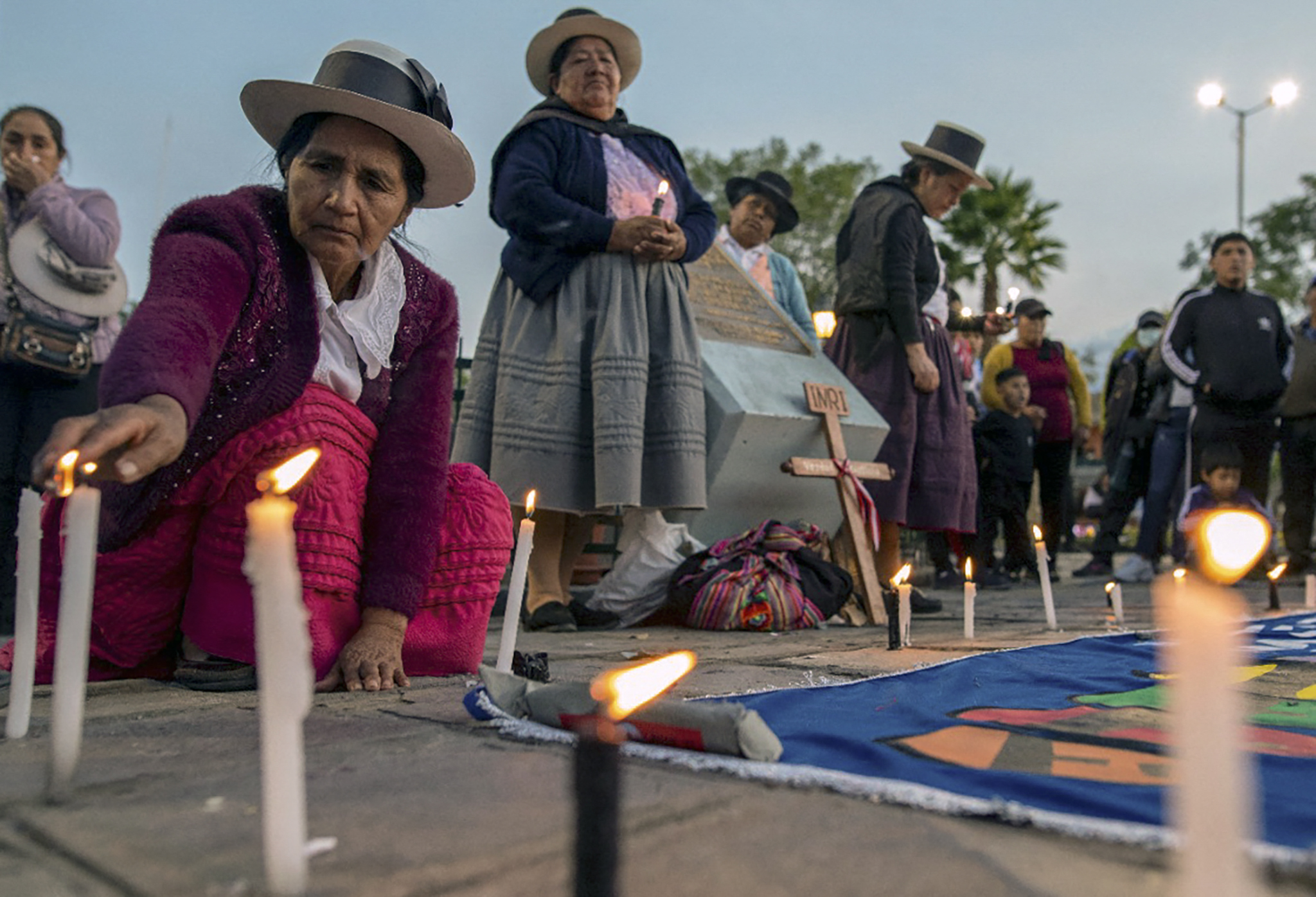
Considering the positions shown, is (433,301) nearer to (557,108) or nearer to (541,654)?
(541,654)

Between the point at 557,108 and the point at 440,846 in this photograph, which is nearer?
the point at 440,846

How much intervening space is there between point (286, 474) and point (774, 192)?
17.7 feet

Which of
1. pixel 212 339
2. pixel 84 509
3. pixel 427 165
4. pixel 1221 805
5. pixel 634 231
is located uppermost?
pixel 634 231

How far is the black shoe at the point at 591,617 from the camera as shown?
427 centimetres

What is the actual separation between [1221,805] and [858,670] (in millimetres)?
2075

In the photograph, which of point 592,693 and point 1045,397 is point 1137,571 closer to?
point 1045,397

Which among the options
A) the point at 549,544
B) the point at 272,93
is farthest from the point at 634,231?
the point at 272,93

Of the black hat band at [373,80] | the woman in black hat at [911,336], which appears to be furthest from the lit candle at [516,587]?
the woman in black hat at [911,336]

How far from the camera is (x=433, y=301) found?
8.62 feet

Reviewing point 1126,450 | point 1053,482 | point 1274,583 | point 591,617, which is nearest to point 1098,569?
point 1053,482

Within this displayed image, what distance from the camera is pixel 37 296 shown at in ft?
13.5

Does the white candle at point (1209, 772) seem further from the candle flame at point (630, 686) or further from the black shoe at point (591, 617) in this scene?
the black shoe at point (591, 617)

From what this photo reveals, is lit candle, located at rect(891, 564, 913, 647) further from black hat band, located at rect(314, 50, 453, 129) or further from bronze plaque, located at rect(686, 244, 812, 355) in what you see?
bronze plaque, located at rect(686, 244, 812, 355)

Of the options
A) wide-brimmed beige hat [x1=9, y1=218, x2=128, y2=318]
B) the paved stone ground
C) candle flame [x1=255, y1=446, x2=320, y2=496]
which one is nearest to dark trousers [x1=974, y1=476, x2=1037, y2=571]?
wide-brimmed beige hat [x1=9, y1=218, x2=128, y2=318]
